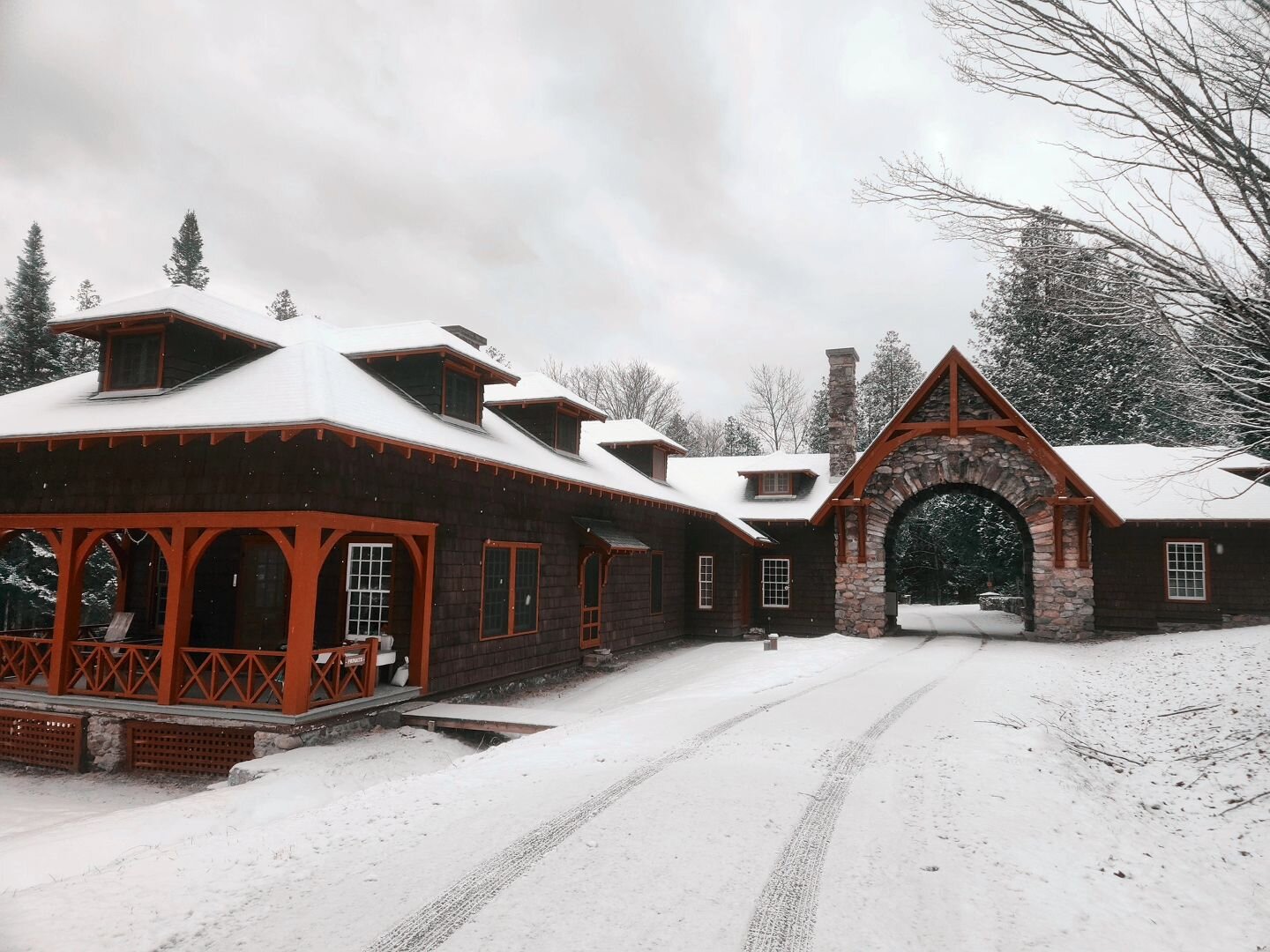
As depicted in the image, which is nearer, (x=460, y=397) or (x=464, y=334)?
(x=460, y=397)

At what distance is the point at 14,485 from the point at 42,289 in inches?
1030

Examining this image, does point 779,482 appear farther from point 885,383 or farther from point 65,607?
point 885,383

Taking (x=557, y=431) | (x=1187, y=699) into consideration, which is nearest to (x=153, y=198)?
(x=557, y=431)

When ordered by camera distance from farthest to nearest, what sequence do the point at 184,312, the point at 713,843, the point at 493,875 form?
the point at 184,312
the point at 713,843
the point at 493,875

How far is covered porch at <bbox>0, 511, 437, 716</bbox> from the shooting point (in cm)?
1050

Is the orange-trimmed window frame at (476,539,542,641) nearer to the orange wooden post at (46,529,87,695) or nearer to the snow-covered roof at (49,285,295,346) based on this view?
the snow-covered roof at (49,285,295,346)

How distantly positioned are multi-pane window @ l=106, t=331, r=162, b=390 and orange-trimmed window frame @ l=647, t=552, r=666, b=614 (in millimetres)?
13210

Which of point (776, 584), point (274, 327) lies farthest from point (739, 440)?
point (274, 327)

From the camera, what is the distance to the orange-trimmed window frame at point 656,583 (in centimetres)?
2205

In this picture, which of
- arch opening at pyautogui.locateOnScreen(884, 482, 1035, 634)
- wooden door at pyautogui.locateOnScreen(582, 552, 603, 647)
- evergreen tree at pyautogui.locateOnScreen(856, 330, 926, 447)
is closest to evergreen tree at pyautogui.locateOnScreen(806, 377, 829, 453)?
evergreen tree at pyautogui.locateOnScreen(856, 330, 926, 447)

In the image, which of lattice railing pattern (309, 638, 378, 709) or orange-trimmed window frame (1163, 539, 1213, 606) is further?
orange-trimmed window frame (1163, 539, 1213, 606)

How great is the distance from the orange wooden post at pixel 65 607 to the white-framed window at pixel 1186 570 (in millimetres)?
25695

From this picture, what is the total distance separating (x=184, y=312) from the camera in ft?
38.5

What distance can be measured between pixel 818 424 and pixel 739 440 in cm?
597
